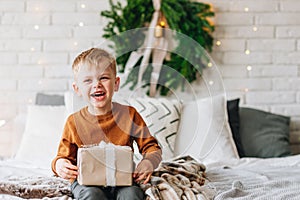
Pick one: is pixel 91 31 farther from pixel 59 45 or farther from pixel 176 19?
pixel 176 19

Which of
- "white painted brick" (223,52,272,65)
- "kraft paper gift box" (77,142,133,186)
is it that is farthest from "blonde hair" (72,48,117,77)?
"white painted brick" (223,52,272,65)

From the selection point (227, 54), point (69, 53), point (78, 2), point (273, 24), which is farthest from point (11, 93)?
point (273, 24)

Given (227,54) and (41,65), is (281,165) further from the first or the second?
(41,65)

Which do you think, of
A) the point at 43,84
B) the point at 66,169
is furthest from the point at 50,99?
the point at 66,169

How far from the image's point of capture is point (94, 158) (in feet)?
5.06

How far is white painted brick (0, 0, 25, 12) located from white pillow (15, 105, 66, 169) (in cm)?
68

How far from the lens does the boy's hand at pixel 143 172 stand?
1610mm

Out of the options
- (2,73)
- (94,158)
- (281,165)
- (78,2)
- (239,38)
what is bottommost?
(281,165)

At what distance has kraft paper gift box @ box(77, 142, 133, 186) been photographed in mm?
1540

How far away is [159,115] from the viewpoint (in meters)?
2.21

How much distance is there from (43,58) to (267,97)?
1316 millimetres

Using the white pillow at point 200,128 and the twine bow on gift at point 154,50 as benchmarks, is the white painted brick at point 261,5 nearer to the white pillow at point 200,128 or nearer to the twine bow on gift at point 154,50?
the twine bow on gift at point 154,50

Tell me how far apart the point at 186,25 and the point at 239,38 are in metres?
0.34

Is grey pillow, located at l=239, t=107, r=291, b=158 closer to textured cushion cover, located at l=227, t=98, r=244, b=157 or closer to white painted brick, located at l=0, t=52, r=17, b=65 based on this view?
textured cushion cover, located at l=227, t=98, r=244, b=157
